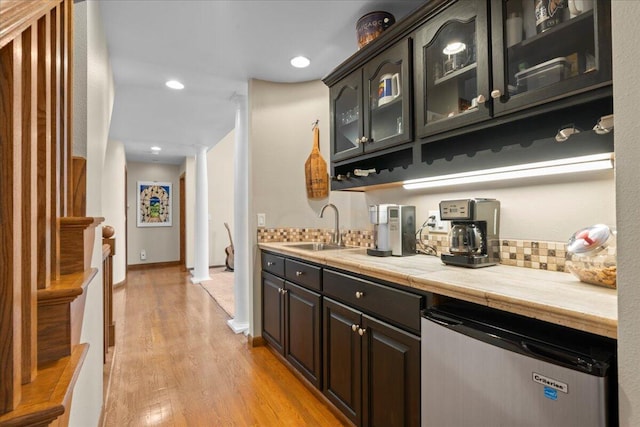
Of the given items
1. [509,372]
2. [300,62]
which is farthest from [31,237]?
[300,62]

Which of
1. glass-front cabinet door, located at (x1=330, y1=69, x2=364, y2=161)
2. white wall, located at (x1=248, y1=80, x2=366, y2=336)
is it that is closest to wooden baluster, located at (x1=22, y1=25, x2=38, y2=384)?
glass-front cabinet door, located at (x1=330, y1=69, x2=364, y2=161)

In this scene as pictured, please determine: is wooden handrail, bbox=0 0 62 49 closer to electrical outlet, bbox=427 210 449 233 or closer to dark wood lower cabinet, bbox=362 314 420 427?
dark wood lower cabinet, bbox=362 314 420 427

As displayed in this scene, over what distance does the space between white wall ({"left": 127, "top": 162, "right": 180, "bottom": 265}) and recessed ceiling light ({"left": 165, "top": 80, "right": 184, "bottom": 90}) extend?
14.5ft

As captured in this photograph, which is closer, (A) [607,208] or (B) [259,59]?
(A) [607,208]

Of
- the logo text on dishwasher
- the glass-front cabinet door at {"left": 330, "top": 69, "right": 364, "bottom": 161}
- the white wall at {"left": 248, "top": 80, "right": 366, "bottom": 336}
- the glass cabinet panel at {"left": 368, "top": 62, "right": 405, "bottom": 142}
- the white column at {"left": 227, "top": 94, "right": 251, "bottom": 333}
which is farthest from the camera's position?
the white column at {"left": 227, "top": 94, "right": 251, "bottom": 333}

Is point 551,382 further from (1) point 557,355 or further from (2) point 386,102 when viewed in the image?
(2) point 386,102

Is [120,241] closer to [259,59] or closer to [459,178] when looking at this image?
[259,59]

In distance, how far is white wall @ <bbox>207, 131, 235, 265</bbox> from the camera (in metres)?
6.74

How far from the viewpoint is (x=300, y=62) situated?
2555 millimetres

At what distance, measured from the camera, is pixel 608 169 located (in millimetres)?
1205

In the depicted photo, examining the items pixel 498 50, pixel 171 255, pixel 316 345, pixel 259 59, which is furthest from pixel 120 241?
pixel 498 50

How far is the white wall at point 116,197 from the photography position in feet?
15.4

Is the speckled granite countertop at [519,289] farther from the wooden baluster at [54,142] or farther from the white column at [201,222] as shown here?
the white column at [201,222]

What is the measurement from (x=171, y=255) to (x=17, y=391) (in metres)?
7.09
